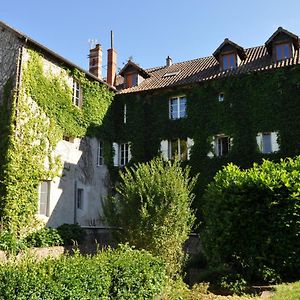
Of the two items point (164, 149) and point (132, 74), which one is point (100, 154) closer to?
point (164, 149)

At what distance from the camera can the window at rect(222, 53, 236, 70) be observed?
77.4ft

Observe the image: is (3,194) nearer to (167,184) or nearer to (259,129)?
(167,184)

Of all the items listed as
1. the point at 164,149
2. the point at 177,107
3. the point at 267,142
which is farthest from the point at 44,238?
the point at 267,142

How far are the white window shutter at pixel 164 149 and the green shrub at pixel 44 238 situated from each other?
27.1 ft

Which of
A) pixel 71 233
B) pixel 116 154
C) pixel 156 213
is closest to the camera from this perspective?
pixel 156 213

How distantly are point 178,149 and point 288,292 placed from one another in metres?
13.8

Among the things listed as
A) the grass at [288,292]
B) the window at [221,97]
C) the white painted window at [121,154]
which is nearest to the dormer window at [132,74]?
the white painted window at [121,154]

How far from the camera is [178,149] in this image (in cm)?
2345

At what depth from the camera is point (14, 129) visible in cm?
1825

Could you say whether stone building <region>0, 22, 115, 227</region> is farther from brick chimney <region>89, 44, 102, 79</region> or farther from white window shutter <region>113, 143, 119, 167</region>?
brick chimney <region>89, 44, 102, 79</region>

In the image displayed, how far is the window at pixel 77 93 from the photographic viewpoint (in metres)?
22.7

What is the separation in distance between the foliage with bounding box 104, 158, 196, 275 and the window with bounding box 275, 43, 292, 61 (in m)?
11.7

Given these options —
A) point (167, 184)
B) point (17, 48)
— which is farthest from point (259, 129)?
point (17, 48)

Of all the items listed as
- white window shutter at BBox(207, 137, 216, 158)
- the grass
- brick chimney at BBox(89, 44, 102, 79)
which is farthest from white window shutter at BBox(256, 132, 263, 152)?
brick chimney at BBox(89, 44, 102, 79)
